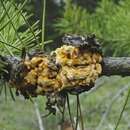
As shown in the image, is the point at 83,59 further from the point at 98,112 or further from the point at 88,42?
the point at 98,112

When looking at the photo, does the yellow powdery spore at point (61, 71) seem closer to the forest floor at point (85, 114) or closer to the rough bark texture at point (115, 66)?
the rough bark texture at point (115, 66)

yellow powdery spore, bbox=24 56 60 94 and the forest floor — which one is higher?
yellow powdery spore, bbox=24 56 60 94

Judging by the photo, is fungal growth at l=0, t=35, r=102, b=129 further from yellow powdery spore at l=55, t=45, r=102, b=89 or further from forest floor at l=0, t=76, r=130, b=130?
forest floor at l=0, t=76, r=130, b=130

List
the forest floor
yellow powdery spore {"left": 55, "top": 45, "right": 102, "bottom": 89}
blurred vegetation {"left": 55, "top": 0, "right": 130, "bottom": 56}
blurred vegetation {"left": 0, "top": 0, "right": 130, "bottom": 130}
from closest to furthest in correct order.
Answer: yellow powdery spore {"left": 55, "top": 45, "right": 102, "bottom": 89} → blurred vegetation {"left": 0, "top": 0, "right": 130, "bottom": 130} → blurred vegetation {"left": 55, "top": 0, "right": 130, "bottom": 56} → the forest floor

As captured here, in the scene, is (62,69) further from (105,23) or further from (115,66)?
(105,23)

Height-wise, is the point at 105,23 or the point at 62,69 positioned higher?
the point at 62,69

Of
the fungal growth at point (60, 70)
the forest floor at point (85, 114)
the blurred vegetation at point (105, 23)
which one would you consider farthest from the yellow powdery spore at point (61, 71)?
the forest floor at point (85, 114)

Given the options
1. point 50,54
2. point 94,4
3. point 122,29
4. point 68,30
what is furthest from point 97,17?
point 94,4

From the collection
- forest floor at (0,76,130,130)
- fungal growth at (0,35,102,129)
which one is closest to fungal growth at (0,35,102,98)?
fungal growth at (0,35,102,129)

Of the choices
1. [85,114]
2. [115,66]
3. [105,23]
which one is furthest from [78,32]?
[85,114]
